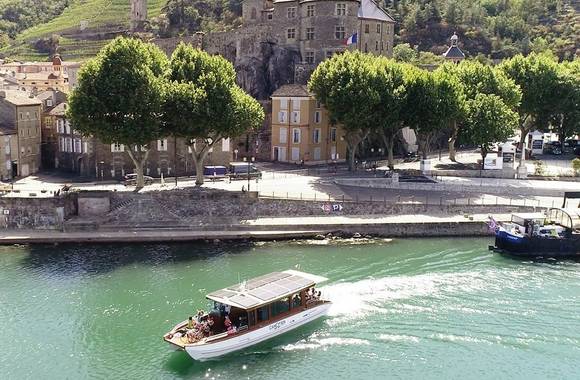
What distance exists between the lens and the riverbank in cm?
4441

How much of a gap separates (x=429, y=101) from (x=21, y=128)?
39096 millimetres

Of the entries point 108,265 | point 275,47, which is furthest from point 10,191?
point 275,47

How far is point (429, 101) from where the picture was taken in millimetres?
58500

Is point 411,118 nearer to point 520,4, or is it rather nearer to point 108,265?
point 108,265

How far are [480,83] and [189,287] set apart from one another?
144 feet

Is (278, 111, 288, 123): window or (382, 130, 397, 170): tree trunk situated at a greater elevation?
(278, 111, 288, 123): window

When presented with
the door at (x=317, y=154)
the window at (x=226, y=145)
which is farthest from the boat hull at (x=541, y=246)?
the window at (x=226, y=145)

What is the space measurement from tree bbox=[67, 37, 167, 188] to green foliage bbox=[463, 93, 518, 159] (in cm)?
3053

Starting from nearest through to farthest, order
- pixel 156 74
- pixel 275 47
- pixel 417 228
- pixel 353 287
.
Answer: pixel 353 287, pixel 417 228, pixel 156 74, pixel 275 47

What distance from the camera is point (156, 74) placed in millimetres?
50562

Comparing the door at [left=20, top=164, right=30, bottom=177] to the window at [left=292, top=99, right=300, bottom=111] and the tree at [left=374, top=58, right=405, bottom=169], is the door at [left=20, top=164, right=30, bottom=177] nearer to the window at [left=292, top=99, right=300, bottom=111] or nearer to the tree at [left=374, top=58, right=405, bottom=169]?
the window at [left=292, top=99, right=300, bottom=111]

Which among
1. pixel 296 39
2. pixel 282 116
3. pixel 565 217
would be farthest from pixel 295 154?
pixel 565 217

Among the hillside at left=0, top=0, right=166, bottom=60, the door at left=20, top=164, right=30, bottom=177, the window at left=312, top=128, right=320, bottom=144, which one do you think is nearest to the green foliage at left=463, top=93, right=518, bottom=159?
the window at left=312, top=128, right=320, bottom=144

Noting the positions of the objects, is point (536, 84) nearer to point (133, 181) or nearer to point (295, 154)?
point (295, 154)
